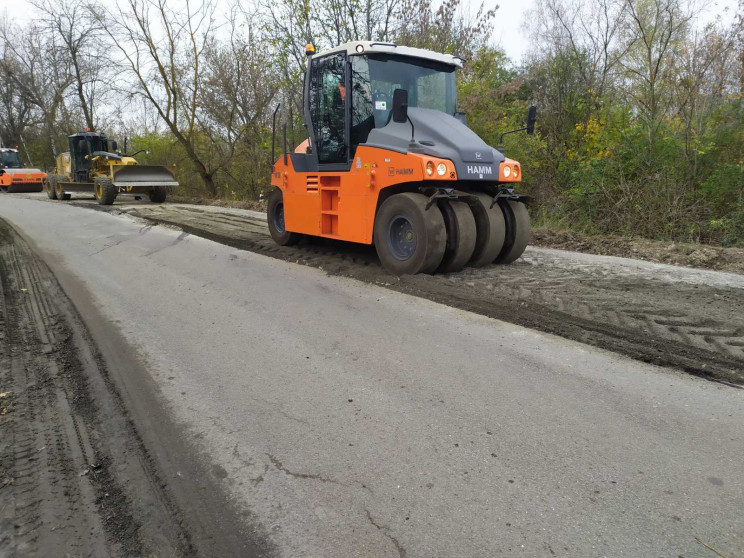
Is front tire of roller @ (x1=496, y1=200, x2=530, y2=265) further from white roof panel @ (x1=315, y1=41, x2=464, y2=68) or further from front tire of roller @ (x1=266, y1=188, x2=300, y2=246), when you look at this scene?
front tire of roller @ (x1=266, y1=188, x2=300, y2=246)

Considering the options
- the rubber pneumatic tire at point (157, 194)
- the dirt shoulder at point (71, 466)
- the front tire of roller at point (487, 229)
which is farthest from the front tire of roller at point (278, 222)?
the rubber pneumatic tire at point (157, 194)

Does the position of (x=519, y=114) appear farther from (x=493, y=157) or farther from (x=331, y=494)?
(x=331, y=494)

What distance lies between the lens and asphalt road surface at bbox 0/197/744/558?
6.91ft

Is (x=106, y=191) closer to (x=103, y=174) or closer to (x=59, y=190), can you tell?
(x=103, y=174)

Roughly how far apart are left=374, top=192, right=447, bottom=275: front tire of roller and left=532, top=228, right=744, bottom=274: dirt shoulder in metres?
3.46

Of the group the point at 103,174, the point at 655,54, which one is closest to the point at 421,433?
the point at 655,54

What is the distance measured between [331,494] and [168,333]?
273 cm

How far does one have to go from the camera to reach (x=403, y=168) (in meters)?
6.12

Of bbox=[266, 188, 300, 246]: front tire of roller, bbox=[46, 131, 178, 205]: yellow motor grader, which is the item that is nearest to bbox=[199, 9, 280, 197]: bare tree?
bbox=[46, 131, 178, 205]: yellow motor grader

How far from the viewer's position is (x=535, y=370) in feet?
11.9

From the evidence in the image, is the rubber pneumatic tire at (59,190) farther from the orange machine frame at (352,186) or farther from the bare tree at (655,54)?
the bare tree at (655,54)

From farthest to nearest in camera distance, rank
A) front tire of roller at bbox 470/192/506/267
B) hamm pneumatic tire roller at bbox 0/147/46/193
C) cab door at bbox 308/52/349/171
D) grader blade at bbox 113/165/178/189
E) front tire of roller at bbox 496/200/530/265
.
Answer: hamm pneumatic tire roller at bbox 0/147/46/193 < grader blade at bbox 113/165/178/189 < cab door at bbox 308/52/349/171 < front tire of roller at bbox 496/200/530/265 < front tire of roller at bbox 470/192/506/267

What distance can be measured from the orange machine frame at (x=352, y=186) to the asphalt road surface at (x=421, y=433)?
6.07ft

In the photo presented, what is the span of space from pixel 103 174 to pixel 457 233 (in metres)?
18.0
